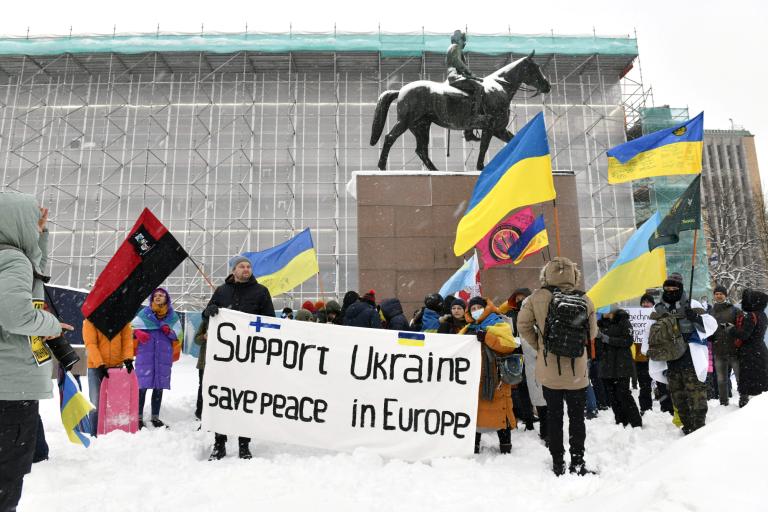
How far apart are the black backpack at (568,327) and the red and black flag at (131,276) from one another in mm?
2921

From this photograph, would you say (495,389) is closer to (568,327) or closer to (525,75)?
(568,327)

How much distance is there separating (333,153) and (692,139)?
17696mm

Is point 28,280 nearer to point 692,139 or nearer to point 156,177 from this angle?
point 692,139

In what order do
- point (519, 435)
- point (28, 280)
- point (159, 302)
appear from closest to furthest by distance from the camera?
point (28, 280), point (519, 435), point (159, 302)

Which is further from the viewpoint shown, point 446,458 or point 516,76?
point 516,76

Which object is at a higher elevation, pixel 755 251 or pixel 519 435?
pixel 755 251

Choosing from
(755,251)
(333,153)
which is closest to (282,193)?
(333,153)

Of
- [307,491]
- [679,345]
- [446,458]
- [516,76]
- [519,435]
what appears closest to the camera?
[307,491]

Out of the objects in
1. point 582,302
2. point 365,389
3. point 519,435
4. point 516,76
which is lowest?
point 519,435

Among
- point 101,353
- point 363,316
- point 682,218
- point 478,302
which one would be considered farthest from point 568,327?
point 101,353

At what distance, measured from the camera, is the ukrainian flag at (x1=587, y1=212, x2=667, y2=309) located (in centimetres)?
582

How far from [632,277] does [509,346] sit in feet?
8.13

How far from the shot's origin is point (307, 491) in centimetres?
308

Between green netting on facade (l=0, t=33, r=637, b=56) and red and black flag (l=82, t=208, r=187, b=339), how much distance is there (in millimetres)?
19468
